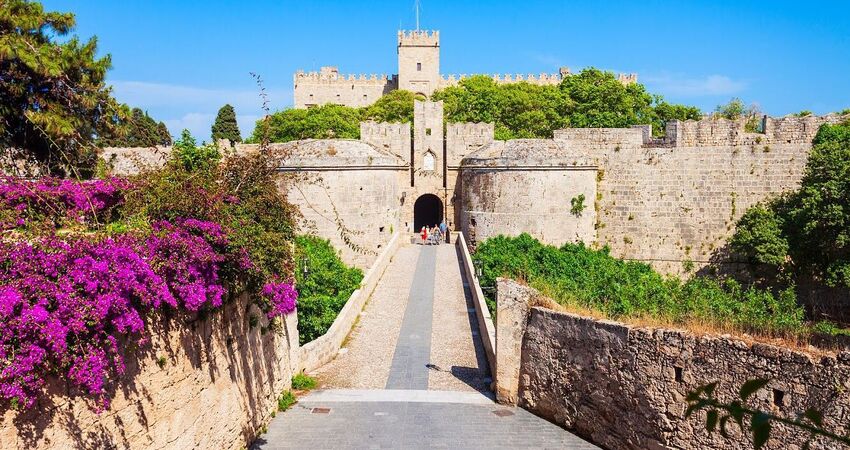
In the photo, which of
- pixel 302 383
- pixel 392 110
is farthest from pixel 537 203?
pixel 392 110

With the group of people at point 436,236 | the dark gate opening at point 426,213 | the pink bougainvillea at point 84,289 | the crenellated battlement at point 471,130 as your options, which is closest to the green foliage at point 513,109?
the dark gate opening at point 426,213

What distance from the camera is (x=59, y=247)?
5.22m

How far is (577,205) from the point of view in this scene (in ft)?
77.5

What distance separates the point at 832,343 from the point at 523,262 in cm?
1261

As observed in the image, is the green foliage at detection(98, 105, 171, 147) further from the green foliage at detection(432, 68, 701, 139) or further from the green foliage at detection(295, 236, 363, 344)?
the green foliage at detection(432, 68, 701, 139)

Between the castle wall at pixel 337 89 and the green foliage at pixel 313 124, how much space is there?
1203 centimetres

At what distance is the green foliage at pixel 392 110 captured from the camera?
44969mm

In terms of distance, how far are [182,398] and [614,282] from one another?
1448 cm

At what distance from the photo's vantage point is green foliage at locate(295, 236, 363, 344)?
15.6 m

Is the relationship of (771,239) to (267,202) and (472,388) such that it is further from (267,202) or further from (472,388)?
(267,202)

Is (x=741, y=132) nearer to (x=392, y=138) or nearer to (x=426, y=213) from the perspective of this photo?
(x=392, y=138)

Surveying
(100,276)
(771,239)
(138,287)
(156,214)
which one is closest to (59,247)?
(100,276)

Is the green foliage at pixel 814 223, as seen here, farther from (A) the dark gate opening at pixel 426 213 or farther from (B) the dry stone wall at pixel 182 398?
(B) the dry stone wall at pixel 182 398

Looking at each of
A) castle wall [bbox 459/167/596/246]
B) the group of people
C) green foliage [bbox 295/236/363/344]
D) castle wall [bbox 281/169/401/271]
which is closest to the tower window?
the group of people
